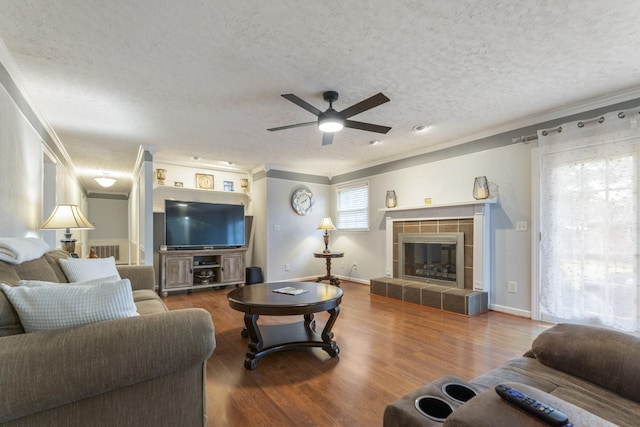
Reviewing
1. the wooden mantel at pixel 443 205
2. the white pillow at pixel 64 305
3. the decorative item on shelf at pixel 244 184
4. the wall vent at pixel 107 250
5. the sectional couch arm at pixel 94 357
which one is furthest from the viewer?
the wall vent at pixel 107 250

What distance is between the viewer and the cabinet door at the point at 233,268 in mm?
5281

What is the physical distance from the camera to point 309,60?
2.26 m

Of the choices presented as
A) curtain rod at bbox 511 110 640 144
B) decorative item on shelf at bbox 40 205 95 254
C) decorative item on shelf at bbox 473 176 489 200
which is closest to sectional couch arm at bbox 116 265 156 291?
decorative item on shelf at bbox 40 205 95 254

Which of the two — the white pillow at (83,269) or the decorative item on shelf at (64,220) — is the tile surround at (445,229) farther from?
the decorative item on shelf at (64,220)

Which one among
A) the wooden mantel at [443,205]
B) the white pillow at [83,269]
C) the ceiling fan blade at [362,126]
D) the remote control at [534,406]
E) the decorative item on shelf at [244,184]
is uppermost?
the ceiling fan blade at [362,126]

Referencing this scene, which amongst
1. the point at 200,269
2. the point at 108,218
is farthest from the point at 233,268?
the point at 108,218

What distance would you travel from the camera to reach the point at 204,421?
1.37 metres

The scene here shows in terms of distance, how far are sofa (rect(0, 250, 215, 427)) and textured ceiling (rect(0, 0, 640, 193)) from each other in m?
1.61

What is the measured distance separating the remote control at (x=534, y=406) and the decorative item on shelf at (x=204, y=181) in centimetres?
558

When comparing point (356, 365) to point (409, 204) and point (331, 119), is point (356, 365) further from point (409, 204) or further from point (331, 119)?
point (409, 204)

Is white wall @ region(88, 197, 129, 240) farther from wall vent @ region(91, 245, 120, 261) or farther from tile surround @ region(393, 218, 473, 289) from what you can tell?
tile surround @ region(393, 218, 473, 289)

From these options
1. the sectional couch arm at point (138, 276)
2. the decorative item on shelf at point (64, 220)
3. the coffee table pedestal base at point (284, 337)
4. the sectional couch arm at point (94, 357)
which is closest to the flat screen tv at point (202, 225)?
the decorative item on shelf at point (64, 220)

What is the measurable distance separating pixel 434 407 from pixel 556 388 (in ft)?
1.66

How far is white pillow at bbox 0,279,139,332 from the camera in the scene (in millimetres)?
1123
